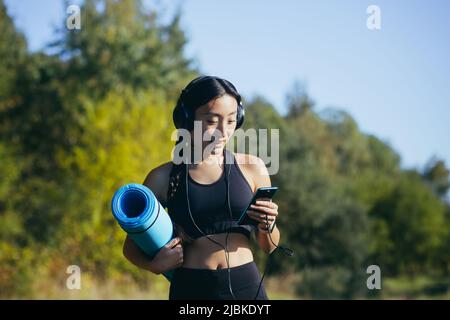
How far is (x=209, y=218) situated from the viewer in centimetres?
310

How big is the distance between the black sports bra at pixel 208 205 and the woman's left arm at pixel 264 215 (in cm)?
7

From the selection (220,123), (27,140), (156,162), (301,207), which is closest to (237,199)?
(220,123)

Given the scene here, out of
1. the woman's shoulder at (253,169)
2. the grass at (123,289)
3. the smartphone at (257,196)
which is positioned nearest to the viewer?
the smartphone at (257,196)

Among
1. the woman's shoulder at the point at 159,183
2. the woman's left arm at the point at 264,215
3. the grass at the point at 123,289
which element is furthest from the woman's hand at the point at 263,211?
the grass at the point at 123,289

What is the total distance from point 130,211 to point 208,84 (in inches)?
26.8

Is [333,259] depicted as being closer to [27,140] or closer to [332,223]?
[332,223]

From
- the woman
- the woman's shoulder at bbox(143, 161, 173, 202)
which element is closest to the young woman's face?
the woman

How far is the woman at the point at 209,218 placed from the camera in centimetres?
311

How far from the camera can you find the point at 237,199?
10.3 ft

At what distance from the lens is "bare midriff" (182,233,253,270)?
124 inches

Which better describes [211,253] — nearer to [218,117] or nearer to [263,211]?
[263,211]

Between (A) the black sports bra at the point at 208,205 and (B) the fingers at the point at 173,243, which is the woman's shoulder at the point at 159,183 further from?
(B) the fingers at the point at 173,243

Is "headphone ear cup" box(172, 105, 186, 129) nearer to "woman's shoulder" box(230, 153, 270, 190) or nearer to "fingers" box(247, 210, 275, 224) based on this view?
"woman's shoulder" box(230, 153, 270, 190)

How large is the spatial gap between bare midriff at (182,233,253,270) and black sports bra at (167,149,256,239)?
0.12 ft
